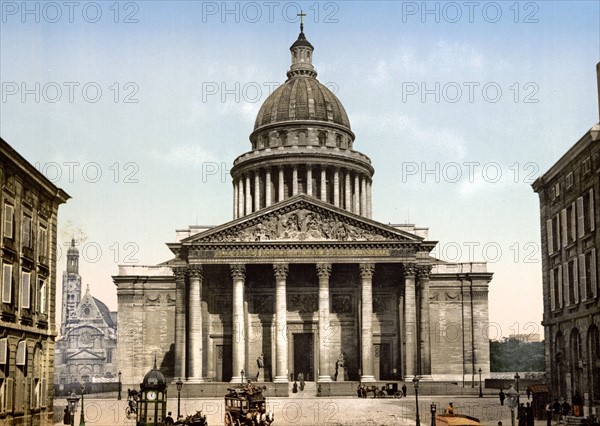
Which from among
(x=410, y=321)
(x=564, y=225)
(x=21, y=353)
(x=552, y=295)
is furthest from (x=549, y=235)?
(x=21, y=353)

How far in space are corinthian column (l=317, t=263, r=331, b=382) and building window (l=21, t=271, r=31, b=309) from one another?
121 ft

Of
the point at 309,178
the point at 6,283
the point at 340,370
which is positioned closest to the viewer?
the point at 6,283

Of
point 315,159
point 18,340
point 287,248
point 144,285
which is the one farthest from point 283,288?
point 18,340

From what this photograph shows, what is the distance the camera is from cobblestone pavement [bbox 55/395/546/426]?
52875 millimetres

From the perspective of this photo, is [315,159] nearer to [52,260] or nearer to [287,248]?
[287,248]

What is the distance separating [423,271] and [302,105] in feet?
107

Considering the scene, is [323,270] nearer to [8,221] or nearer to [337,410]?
[337,410]

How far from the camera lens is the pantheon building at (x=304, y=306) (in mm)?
79312

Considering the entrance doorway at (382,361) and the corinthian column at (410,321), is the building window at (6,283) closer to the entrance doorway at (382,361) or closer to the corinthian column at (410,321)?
the corinthian column at (410,321)

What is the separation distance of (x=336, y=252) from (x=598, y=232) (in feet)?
122

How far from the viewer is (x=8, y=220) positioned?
41.8 m

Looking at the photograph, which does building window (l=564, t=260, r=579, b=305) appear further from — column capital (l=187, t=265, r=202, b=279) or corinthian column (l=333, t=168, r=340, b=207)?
corinthian column (l=333, t=168, r=340, b=207)

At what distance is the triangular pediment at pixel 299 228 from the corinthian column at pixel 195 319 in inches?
111

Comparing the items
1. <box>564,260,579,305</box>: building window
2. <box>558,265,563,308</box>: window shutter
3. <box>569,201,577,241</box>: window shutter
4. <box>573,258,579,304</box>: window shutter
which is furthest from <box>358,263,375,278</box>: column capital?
<box>573,258,579,304</box>: window shutter
